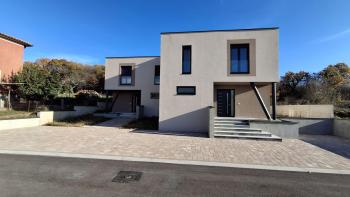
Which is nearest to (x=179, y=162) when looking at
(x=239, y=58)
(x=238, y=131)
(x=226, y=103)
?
(x=238, y=131)

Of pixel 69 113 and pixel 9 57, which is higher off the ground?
pixel 9 57

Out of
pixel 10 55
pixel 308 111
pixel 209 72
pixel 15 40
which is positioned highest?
pixel 15 40

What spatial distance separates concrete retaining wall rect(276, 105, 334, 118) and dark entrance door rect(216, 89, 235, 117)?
5561 millimetres

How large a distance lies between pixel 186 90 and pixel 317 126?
31.1ft

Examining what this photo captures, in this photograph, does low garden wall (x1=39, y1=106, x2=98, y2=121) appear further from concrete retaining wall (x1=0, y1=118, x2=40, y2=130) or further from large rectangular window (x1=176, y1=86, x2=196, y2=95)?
large rectangular window (x1=176, y1=86, x2=196, y2=95)

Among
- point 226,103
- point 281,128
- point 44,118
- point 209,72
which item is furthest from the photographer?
point 44,118

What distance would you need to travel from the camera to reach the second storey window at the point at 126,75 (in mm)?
20016

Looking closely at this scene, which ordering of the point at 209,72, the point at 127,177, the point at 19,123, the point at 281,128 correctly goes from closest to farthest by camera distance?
the point at 127,177
the point at 281,128
the point at 209,72
the point at 19,123

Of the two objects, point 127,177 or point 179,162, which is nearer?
point 127,177

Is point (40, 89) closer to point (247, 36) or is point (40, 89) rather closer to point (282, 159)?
point (247, 36)

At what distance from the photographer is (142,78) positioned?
19.6m

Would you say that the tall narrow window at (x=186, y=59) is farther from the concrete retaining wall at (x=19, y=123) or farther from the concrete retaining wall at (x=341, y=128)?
the concrete retaining wall at (x=19, y=123)

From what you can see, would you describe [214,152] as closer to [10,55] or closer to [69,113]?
[69,113]

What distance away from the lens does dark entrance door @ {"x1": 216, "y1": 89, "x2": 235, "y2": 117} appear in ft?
44.9
